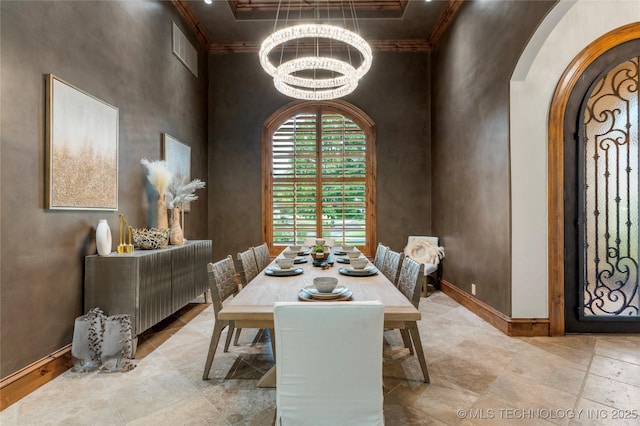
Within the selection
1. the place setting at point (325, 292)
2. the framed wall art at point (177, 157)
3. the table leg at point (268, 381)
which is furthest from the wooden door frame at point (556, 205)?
the framed wall art at point (177, 157)

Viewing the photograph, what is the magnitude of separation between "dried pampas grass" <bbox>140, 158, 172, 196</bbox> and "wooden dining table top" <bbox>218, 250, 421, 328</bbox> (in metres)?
1.87

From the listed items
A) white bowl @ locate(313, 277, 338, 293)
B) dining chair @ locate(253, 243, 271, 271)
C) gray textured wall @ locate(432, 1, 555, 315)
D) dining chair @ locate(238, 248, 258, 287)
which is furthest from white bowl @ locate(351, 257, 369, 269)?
gray textured wall @ locate(432, 1, 555, 315)

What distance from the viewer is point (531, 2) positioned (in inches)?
116

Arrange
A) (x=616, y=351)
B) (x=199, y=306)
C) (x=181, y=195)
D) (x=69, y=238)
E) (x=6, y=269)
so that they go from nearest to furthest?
(x=6, y=269), (x=69, y=238), (x=616, y=351), (x=181, y=195), (x=199, y=306)

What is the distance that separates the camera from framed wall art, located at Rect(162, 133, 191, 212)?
412 centimetres

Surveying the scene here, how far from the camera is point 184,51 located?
15.3ft

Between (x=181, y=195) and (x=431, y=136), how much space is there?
400cm

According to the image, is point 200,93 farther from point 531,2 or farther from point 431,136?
point 531,2

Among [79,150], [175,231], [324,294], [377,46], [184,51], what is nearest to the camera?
[324,294]

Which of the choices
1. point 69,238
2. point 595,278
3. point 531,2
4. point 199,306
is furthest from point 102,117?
point 595,278

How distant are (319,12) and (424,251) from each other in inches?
152

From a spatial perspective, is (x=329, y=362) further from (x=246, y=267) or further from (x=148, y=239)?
(x=148, y=239)

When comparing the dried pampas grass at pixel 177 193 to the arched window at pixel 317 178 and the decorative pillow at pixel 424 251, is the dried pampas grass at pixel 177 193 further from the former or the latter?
the decorative pillow at pixel 424 251

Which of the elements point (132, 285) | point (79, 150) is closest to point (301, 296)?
point (132, 285)
